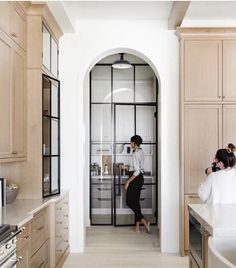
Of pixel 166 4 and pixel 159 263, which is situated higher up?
pixel 166 4

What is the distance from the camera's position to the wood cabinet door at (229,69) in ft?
15.6

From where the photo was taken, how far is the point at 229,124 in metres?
4.75

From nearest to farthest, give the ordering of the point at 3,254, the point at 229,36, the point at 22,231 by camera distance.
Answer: the point at 3,254, the point at 22,231, the point at 229,36

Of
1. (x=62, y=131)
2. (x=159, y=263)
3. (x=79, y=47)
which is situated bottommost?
(x=159, y=263)

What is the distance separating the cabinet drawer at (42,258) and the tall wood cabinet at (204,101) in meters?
1.77

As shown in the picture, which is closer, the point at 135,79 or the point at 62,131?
the point at 62,131

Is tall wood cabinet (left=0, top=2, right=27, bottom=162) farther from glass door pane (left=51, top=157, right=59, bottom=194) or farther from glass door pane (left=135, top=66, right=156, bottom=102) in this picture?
glass door pane (left=135, top=66, right=156, bottom=102)

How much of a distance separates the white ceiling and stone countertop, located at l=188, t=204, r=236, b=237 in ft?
7.10

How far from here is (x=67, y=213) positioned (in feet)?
15.9

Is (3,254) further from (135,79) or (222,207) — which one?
(135,79)

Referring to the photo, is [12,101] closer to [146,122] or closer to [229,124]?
[229,124]

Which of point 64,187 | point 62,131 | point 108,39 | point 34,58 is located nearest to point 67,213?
point 64,187

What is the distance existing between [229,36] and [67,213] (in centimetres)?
295

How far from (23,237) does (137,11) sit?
3.03 meters
